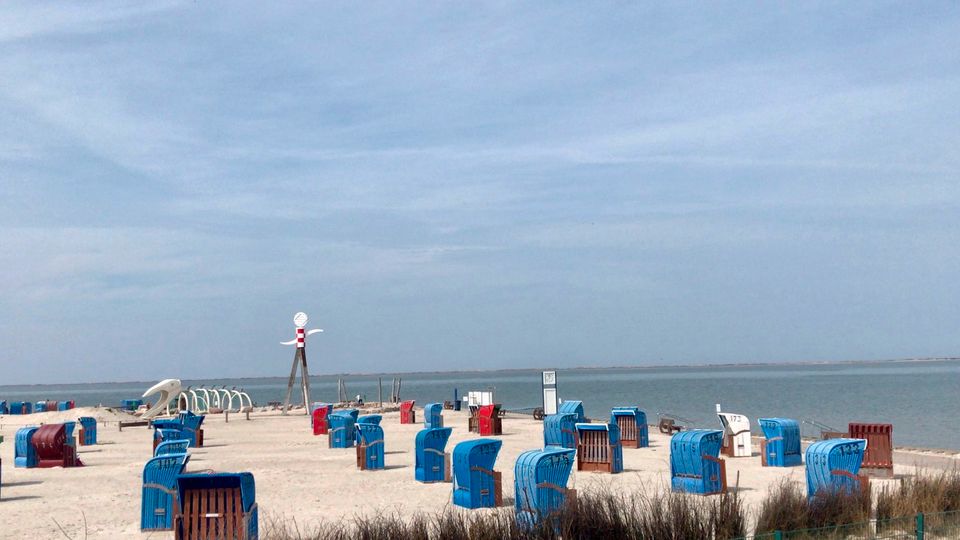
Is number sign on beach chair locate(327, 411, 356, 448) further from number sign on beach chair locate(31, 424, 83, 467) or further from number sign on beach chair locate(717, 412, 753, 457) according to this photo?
number sign on beach chair locate(717, 412, 753, 457)

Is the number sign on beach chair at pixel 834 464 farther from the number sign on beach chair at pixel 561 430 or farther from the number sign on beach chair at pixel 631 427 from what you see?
the number sign on beach chair at pixel 631 427

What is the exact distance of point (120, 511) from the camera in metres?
16.5

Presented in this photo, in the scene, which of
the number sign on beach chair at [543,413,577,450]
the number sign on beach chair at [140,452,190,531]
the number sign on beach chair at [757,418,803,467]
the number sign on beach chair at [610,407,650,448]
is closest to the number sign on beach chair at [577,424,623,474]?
the number sign on beach chair at [543,413,577,450]

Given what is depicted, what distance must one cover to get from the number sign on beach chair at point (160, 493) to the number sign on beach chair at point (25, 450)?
11.1 metres

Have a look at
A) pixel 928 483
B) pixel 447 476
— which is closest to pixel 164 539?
pixel 447 476

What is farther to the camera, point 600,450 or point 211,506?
point 600,450

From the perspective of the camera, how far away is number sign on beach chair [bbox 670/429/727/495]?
16.9 metres

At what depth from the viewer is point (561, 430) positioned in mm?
24672

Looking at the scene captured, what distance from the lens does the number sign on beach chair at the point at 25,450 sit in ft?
78.7

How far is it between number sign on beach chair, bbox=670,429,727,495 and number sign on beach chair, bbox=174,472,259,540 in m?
7.78

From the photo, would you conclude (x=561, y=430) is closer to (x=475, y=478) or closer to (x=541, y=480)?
(x=475, y=478)

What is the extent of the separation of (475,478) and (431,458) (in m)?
3.74

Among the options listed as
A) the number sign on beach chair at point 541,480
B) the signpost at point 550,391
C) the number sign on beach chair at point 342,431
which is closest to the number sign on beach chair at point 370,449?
the number sign on beach chair at point 342,431

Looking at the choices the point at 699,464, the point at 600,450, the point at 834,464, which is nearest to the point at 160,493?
the point at 699,464
